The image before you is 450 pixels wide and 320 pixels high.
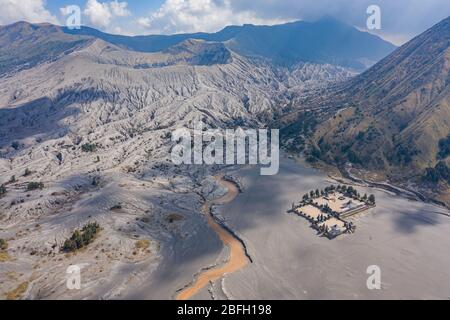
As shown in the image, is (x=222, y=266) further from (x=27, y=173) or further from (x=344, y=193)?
(x=27, y=173)

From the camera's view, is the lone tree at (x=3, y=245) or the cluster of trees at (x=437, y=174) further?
the cluster of trees at (x=437, y=174)

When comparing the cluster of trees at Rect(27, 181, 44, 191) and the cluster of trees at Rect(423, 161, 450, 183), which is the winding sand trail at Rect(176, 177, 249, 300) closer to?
the cluster of trees at Rect(27, 181, 44, 191)

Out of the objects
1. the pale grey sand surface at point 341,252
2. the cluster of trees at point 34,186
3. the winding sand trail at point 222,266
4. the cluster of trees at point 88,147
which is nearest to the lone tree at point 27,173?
the cluster of trees at point 88,147

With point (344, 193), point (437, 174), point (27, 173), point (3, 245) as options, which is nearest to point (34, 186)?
point (27, 173)

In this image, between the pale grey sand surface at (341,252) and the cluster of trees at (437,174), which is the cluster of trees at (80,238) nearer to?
the pale grey sand surface at (341,252)

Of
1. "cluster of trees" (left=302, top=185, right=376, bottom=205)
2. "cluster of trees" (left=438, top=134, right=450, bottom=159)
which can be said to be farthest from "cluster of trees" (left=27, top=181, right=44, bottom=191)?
"cluster of trees" (left=438, top=134, right=450, bottom=159)

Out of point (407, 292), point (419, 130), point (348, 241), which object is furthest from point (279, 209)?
point (419, 130)

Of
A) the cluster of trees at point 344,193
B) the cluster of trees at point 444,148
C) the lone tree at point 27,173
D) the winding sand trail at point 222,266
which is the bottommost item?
the winding sand trail at point 222,266

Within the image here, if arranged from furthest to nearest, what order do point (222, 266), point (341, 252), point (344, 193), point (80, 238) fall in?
point (344, 193), point (80, 238), point (341, 252), point (222, 266)

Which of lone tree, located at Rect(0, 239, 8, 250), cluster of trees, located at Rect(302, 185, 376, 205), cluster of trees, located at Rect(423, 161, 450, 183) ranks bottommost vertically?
lone tree, located at Rect(0, 239, 8, 250)
